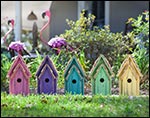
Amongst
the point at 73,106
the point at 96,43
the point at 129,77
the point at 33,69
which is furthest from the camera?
the point at 96,43

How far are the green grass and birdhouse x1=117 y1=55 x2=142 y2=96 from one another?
32 cm

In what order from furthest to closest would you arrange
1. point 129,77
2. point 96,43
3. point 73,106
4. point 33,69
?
1. point 96,43
2. point 33,69
3. point 129,77
4. point 73,106

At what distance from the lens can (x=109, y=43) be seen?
280 inches

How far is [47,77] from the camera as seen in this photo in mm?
5270

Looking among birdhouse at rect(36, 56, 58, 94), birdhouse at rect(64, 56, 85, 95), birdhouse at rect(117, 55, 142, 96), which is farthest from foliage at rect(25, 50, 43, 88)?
birdhouse at rect(117, 55, 142, 96)

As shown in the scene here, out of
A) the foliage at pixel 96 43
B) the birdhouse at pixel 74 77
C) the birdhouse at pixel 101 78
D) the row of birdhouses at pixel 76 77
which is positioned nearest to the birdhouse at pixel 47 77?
the row of birdhouses at pixel 76 77

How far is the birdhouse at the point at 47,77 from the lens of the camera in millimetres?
5234

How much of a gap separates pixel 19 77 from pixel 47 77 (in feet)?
→ 1.20

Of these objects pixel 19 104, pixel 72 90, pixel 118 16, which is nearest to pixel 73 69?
pixel 72 90

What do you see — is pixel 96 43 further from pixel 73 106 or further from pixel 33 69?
pixel 73 106

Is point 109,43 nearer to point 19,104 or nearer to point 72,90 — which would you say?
point 72,90

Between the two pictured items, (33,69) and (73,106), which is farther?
(33,69)

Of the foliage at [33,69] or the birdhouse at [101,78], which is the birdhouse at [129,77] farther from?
the foliage at [33,69]

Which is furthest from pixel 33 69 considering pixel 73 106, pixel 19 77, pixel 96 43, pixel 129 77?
pixel 73 106
